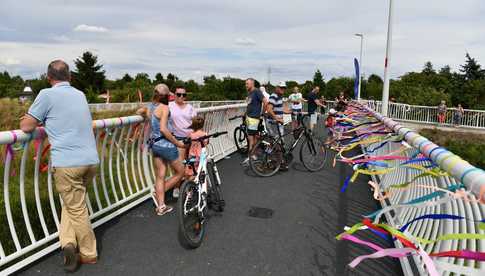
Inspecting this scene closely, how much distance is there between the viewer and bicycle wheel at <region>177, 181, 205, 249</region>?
12.1 ft

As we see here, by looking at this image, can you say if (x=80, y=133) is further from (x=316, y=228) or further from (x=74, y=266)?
(x=316, y=228)

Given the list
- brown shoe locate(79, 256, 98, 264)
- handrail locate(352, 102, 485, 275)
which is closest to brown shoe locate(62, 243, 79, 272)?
brown shoe locate(79, 256, 98, 264)

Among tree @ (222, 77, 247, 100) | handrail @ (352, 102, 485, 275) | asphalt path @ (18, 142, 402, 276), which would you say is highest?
tree @ (222, 77, 247, 100)

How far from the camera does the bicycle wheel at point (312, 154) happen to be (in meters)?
7.45

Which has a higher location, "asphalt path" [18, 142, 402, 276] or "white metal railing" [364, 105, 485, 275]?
"white metal railing" [364, 105, 485, 275]

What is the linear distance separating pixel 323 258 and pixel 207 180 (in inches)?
69.9

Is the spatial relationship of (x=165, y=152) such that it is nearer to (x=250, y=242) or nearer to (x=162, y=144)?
(x=162, y=144)

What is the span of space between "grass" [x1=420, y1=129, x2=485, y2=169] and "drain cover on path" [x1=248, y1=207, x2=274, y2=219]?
813 inches

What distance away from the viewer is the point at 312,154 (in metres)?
7.60

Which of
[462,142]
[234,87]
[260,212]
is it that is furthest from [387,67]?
[234,87]

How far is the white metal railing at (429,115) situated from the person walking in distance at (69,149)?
23.2 m

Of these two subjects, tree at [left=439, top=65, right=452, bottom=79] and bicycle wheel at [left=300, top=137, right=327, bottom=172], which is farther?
tree at [left=439, top=65, right=452, bottom=79]

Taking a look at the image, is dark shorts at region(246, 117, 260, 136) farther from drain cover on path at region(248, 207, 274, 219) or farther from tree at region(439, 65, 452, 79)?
tree at region(439, 65, 452, 79)

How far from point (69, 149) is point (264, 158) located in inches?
164
